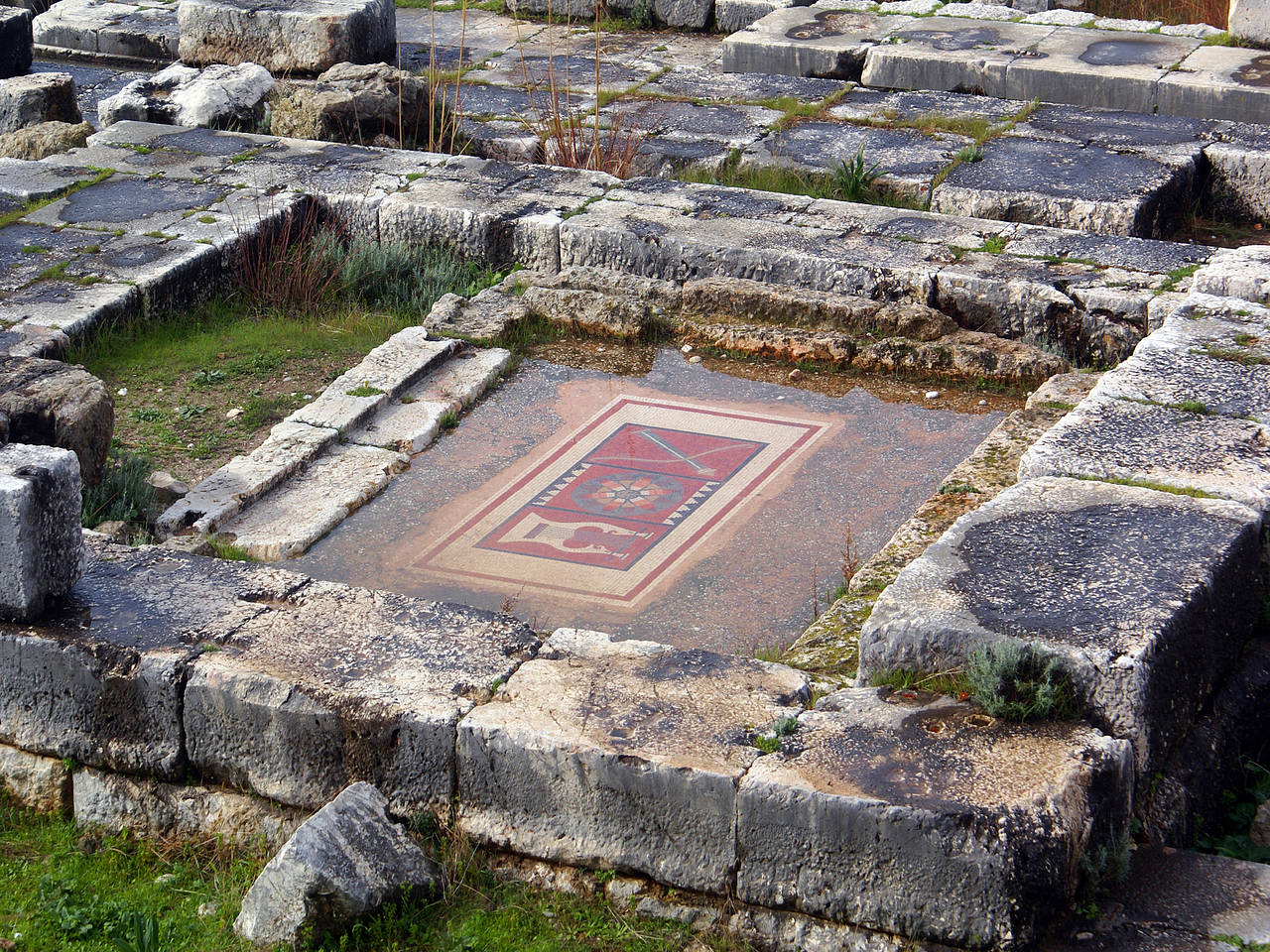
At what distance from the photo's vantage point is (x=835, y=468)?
583cm

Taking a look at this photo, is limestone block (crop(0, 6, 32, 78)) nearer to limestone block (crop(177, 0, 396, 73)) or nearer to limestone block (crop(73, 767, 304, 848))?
limestone block (crop(177, 0, 396, 73))

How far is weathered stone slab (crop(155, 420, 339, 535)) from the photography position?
5523 mm

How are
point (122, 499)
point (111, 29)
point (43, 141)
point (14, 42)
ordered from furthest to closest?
point (111, 29), point (14, 42), point (43, 141), point (122, 499)

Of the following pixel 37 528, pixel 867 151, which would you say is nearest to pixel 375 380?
pixel 37 528

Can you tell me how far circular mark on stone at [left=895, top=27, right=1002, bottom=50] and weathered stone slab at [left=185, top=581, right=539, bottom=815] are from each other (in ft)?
25.4

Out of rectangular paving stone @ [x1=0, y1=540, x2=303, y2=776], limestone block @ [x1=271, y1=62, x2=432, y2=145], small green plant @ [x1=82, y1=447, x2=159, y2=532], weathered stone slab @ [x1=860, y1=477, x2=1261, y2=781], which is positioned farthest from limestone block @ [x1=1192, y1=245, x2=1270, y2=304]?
limestone block @ [x1=271, y1=62, x2=432, y2=145]

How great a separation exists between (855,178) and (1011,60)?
2669 millimetres

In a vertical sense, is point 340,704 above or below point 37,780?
above

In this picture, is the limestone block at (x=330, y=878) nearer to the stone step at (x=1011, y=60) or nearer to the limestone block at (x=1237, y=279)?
the limestone block at (x=1237, y=279)

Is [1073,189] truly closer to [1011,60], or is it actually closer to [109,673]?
[1011,60]

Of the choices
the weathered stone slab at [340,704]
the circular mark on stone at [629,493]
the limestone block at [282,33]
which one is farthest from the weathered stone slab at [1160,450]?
the limestone block at [282,33]

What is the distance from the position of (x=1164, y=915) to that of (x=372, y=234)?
19.1 feet

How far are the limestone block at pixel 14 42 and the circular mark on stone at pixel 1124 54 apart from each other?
8.19 m

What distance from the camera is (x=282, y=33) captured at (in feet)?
34.9
